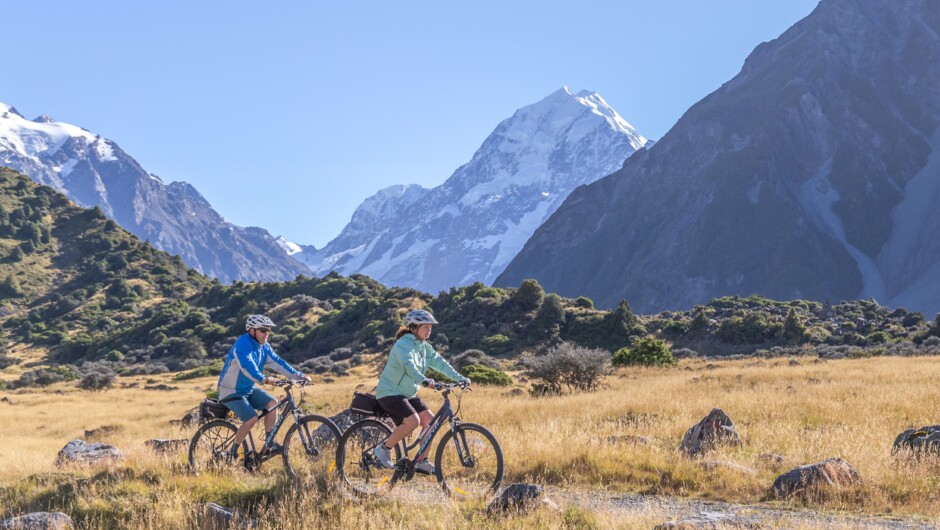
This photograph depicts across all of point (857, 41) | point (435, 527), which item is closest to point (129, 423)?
point (435, 527)

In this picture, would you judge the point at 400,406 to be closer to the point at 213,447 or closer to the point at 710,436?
the point at 213,447

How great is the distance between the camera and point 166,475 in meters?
10.1

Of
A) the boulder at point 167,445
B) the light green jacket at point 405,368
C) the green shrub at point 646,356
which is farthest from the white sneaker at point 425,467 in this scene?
the green shrub at point 646,356

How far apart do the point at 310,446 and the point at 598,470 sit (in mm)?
4315

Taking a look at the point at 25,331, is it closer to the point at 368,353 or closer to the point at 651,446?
the point at 368,353

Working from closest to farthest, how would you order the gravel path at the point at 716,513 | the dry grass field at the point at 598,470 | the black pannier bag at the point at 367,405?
the gravel path at the point at 716,513 → the dry grass field at the point at 598,470 → the black pannier bag at the point at 367,405

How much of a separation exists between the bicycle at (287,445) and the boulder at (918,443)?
818 centimetres

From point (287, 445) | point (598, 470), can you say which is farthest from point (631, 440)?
point (287, 445)

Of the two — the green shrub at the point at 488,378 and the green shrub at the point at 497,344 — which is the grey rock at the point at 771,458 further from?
the green shrub at the point at 497,344

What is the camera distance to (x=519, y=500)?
802 centimetres

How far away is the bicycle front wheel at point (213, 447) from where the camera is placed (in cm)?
1023

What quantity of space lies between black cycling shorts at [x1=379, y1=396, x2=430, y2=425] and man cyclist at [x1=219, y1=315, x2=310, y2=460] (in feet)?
4.68

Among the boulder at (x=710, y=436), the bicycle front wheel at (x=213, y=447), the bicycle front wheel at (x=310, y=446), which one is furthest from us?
the boulder at (x=710, y=436)

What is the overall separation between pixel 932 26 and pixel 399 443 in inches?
8805
